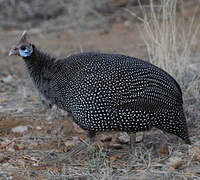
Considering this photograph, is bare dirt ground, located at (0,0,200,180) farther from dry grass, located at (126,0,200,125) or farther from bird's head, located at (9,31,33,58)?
bird's head, located at (9,31,33,58)

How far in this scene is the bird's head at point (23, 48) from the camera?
3.51 metres

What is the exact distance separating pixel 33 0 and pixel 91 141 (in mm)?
5864

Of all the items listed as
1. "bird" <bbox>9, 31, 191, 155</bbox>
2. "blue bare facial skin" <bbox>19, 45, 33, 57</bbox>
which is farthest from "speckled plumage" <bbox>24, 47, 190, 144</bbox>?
"blue bare facial skin" <bbox>19, 45, 33, 57</bbox>

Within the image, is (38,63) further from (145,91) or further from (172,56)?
(172,56)

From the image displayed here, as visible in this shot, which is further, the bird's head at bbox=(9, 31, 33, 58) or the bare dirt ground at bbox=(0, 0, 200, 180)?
the bird's head at bbox=(9, 31, 33, 58)

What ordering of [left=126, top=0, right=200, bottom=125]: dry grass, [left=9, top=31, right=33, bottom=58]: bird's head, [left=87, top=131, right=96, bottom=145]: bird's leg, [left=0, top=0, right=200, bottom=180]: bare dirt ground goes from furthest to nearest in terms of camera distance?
1. [left=126, top=0, right=200, bottom=125]: dry grass
2. [left=9, top=31, right=33, bottom=58]: bird's head
3. [left=87, top=131, right=96, bottom=145]: bird's leg
4. [left=0, top=0, right=200, bottom=180]: bare dirt ground

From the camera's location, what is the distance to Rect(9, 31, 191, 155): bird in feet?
10.1

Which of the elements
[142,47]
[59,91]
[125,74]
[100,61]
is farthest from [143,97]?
[142,47]

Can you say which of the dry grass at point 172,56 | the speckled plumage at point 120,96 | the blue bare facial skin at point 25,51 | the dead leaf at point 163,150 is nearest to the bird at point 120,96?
the speckled plumage at point 120,96

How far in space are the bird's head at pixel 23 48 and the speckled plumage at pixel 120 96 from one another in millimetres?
462

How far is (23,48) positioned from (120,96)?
43.0 inches

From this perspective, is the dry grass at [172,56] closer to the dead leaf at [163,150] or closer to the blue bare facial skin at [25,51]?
the dead leaf at [163,150]

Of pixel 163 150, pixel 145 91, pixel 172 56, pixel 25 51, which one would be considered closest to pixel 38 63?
pixel 25 51

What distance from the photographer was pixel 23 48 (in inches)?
139
